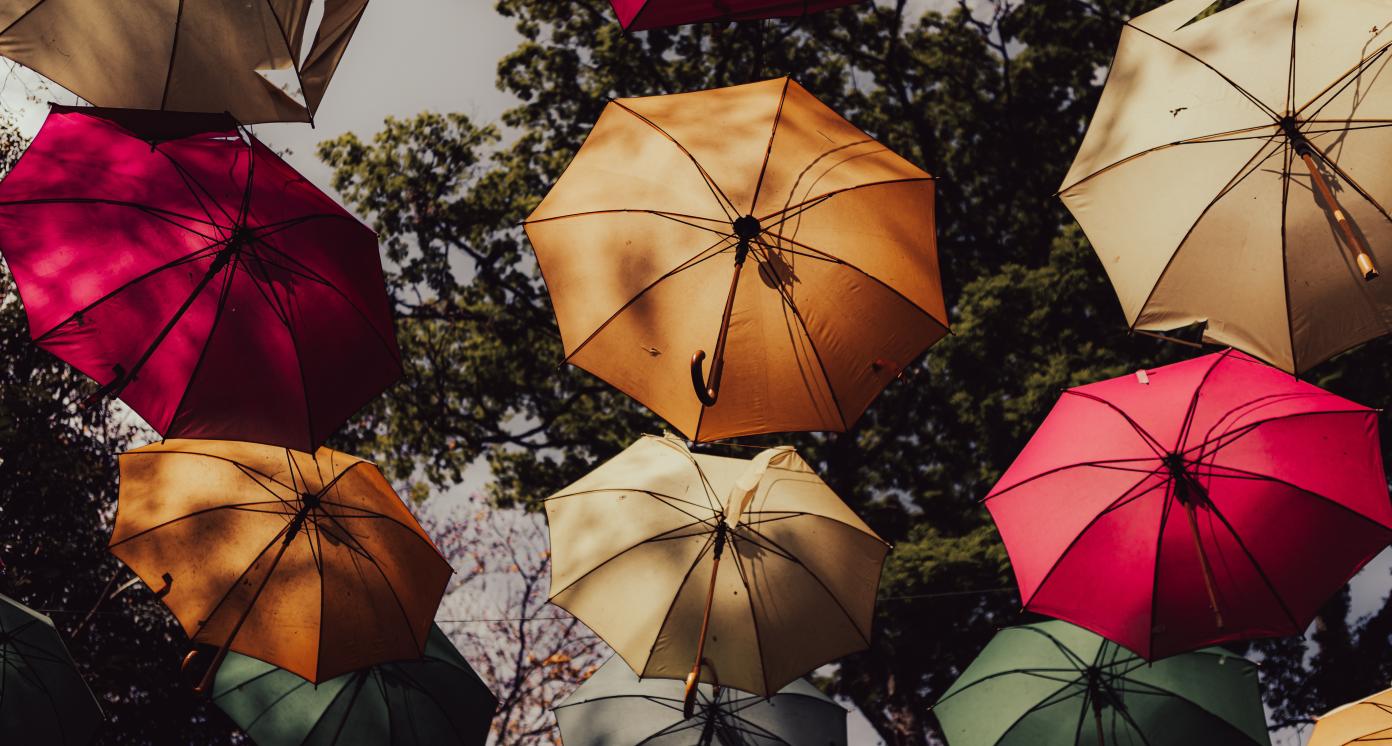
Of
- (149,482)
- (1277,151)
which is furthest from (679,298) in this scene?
(149,482)

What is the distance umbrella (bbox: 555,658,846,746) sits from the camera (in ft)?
27.5

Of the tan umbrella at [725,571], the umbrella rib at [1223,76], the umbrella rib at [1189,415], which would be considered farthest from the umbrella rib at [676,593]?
the umbrella rib at [1223,76]

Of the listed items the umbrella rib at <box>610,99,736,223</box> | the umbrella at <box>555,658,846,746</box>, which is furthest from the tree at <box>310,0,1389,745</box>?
the umbrella rib at <box>610,99,736,223</box>

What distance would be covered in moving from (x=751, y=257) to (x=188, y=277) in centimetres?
297

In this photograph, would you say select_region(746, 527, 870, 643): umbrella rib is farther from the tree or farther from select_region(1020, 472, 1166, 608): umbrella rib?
the tree

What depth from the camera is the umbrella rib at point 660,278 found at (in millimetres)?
5914

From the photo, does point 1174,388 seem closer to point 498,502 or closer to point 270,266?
point 270,266

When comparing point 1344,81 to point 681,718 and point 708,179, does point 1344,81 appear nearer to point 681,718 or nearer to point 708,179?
point 708,179

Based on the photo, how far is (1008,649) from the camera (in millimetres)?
7902

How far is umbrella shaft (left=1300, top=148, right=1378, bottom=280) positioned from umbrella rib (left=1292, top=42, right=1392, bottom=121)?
205 mm

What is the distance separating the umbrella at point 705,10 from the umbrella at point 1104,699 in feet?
16.5

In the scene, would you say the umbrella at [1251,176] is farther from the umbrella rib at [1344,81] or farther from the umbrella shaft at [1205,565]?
the umbrella shaft at [1205,565]

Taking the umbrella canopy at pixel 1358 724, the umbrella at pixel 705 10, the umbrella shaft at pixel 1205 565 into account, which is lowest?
Result: the umbrella canopy at pixel 1358 724

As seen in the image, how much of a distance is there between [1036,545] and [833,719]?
3030mm
